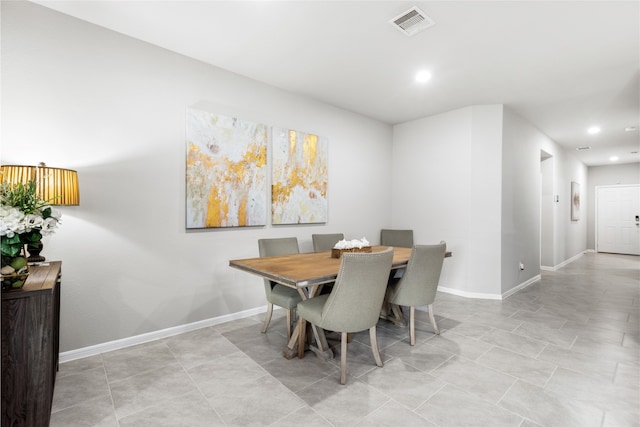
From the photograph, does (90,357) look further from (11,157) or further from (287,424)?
(287,424)

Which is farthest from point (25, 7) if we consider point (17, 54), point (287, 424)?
point (287, 424)

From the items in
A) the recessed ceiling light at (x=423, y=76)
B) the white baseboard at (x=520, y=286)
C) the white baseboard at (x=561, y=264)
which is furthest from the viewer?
the white baseboard at (x=561, y=264)

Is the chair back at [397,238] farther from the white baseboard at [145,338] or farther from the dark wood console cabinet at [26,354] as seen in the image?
the dark wood console cabinet at [26,354]

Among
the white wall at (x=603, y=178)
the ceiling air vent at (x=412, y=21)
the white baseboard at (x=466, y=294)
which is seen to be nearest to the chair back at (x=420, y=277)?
the ceiling air vent at (x=412, y=21)

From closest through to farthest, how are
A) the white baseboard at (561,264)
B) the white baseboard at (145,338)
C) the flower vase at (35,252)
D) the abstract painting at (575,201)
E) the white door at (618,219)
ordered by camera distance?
the flower vase at (35,252)
the white baseboard at (145,338)
the white baseboard at (561,264)
the abstract painting at (575,201)
the white door at (618,219)

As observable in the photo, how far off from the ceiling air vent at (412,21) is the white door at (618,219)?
9680mm

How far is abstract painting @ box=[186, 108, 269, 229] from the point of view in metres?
3.05

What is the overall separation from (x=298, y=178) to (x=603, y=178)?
981 centimetres

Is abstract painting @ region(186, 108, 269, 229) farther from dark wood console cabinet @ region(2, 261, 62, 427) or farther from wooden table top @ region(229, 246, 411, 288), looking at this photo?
dark wood console cabinet @ region(2, 261, 62, 427)

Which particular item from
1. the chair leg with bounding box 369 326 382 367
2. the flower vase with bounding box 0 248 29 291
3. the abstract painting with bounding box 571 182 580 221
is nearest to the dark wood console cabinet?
the flower vase with bounding box 0 248 29 291

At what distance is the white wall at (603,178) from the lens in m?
8.39

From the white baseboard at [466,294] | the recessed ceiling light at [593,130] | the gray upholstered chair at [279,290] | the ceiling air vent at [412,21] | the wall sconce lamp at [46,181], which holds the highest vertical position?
the ceiling air vent at [412,21]

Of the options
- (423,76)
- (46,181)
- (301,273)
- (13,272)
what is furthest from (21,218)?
(423,76)

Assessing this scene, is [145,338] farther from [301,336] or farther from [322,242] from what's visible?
[322,242]
